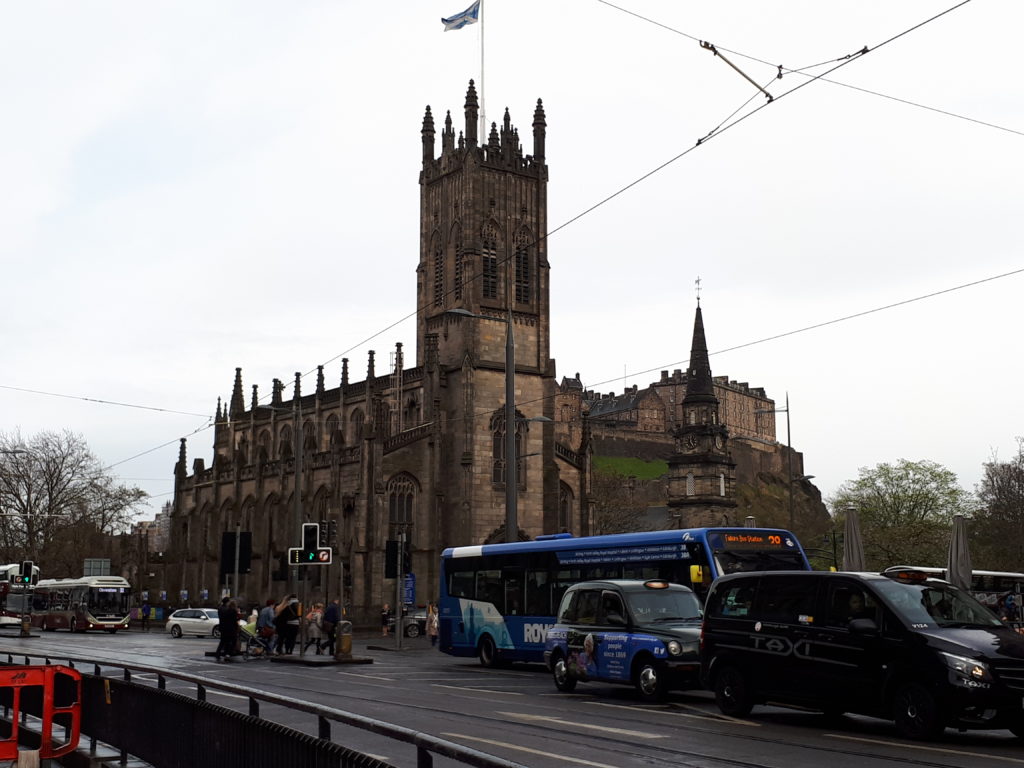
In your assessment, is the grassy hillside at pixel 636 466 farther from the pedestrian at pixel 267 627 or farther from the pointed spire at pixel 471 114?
the pedestrian at pixel 267 627

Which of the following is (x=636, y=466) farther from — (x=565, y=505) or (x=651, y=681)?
(x=651, y=681)

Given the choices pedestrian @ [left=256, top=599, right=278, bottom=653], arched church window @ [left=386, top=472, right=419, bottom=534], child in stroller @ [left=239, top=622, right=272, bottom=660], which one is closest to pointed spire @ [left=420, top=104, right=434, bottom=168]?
arched church window @ [left=386, top=472, right=419, bottom=534]

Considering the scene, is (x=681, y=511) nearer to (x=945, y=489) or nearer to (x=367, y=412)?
(x=945, y=489)

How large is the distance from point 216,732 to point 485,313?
183 feet

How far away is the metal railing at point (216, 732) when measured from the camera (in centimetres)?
611

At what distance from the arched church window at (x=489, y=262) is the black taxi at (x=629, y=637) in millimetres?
45663

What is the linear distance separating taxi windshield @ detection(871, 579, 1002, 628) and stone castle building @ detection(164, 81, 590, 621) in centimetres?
4484

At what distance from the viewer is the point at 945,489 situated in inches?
3356

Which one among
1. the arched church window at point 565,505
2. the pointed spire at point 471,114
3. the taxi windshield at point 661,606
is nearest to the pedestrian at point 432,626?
the taxi windshield at point 661,606

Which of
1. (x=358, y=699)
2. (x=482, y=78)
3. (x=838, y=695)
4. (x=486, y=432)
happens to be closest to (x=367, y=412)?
(x=486, y=432)

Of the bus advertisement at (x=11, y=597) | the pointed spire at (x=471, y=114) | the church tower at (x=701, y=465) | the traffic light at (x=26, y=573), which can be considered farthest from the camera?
the church tower at (x=701, y=465)

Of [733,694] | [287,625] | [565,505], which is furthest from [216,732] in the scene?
[565,505]

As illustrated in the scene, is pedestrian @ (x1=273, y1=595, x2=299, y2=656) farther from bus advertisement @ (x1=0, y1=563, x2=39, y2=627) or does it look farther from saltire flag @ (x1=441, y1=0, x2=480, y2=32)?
bus advertisement @ (x1=0, y1=563, x2=39, y2=627)

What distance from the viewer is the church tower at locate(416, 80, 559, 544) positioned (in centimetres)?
6162
